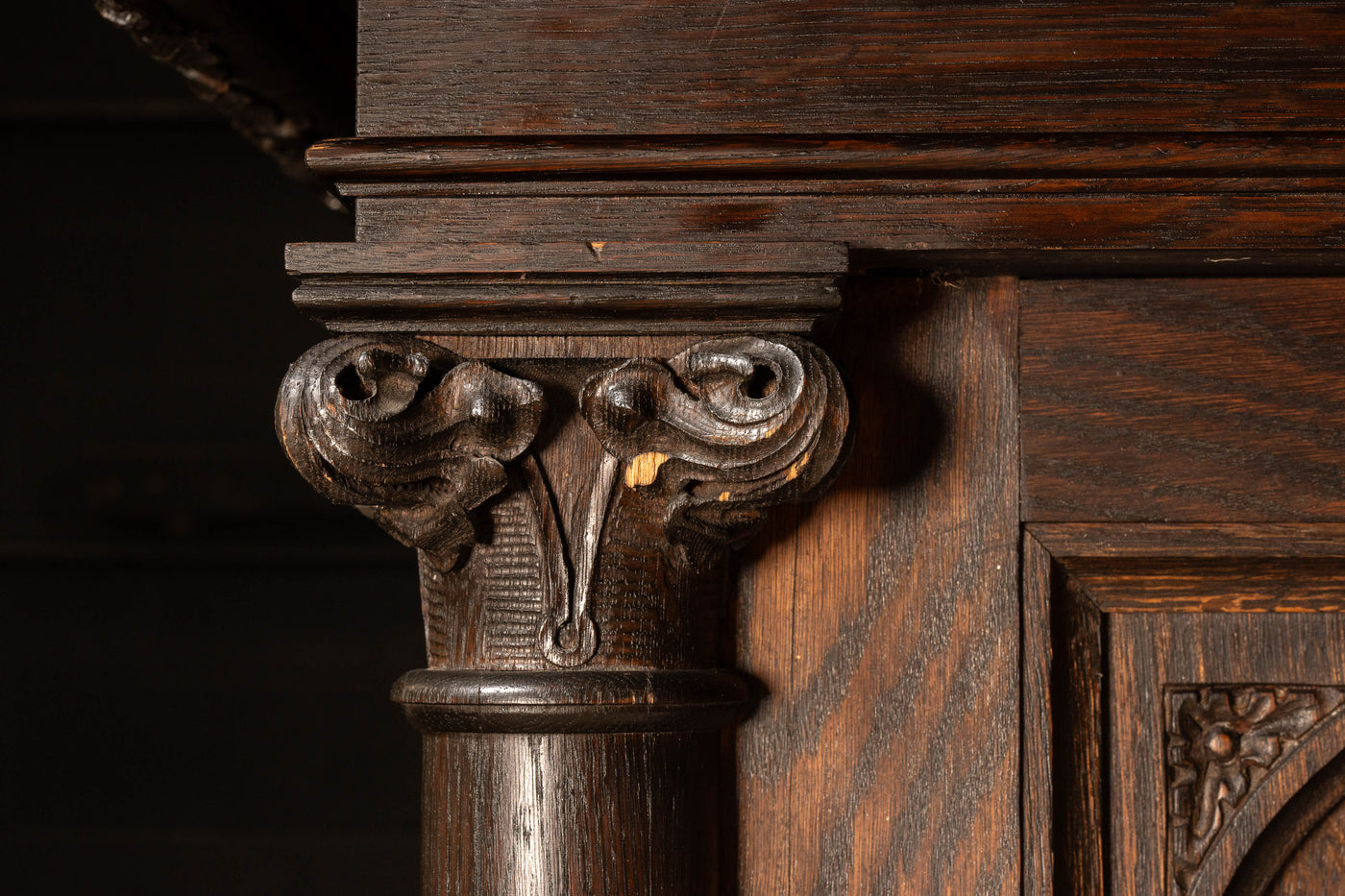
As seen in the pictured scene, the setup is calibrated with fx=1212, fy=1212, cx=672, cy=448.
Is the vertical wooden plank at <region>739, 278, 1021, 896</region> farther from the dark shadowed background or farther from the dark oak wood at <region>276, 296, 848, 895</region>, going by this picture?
the dark shadowed background

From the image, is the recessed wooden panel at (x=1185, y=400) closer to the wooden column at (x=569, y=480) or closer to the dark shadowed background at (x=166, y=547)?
the wooden column at (x=569, y=480)

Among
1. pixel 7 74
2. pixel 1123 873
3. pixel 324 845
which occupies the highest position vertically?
pixel 7 74

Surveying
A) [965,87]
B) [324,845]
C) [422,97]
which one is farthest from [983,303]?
[324,845]

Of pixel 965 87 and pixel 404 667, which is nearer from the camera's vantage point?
pixel 965 87

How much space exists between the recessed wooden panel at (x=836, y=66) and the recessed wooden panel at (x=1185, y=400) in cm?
8

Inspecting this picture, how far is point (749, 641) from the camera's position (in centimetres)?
51

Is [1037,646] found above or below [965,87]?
below

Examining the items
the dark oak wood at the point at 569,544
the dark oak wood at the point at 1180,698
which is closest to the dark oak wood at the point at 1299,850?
the dark oak wood at the point at 1180,698

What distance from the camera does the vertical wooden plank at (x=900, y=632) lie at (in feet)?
1.61

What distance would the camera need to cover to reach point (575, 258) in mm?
445

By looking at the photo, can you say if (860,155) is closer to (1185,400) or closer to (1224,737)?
(1185,400)

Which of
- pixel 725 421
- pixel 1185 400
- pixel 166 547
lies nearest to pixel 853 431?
pixel 725 421

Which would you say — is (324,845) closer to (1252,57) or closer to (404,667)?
(404,667)

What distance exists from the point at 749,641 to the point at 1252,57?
0.98 ft
